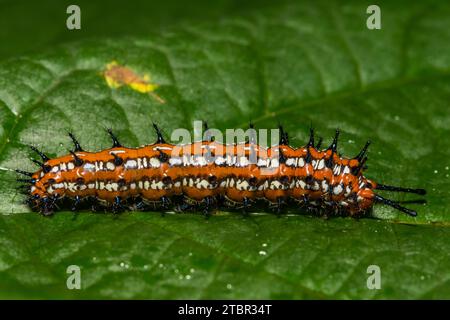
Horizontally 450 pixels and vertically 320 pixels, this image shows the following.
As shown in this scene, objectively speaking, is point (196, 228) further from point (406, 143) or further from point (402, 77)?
point (402, 77)

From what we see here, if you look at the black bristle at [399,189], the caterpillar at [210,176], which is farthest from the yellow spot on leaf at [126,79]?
the black bristle at [399,189]

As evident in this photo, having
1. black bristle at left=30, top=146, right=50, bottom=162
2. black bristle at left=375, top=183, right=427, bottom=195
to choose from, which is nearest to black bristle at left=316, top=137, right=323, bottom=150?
black bristle at left=375, top=183, right=427, bottom=195

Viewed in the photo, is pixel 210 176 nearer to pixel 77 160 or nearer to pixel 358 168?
pixel 77 160

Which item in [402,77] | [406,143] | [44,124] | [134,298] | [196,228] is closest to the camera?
[134,298]

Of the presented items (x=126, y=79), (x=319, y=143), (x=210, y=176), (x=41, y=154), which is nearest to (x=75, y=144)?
(x=41, y=154)

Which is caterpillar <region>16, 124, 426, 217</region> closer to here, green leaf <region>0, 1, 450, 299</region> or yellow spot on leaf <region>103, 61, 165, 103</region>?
green leaf <region>0, 1, 450, 299</region>
